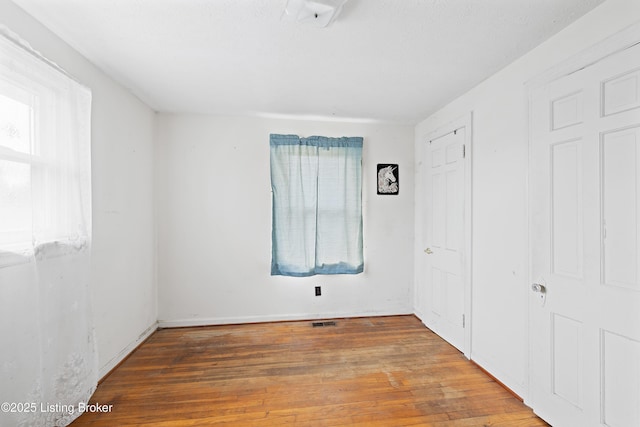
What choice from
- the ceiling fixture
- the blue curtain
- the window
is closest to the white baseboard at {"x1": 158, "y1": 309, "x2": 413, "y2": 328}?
the blue curtain

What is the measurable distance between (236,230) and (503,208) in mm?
2681

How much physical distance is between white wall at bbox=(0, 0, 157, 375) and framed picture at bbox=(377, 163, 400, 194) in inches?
105

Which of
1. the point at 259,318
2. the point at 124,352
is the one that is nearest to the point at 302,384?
the point at 259,318

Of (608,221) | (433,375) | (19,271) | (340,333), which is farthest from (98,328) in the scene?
(608,221)

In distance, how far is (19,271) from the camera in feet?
4.68

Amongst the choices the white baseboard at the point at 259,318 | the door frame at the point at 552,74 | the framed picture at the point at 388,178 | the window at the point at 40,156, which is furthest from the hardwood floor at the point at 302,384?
the framed picture at the point at 388,178

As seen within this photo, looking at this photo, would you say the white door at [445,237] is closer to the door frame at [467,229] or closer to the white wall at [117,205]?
the door frame at [467,229]

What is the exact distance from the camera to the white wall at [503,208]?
1945 millimetres

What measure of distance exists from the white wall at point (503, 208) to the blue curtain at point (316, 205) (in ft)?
4.42

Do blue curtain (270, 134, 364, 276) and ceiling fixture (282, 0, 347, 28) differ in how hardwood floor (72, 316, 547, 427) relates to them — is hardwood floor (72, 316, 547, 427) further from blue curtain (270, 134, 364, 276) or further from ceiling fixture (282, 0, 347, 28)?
ceiling fixture (282, 0, 347, 28)

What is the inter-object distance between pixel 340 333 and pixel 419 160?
2269mm

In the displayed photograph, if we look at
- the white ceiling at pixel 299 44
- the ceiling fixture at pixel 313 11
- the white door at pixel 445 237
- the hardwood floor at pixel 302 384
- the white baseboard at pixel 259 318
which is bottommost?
the hardwood floor at pixel 302 384

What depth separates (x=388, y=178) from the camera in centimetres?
356

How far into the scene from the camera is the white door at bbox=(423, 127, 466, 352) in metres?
2.68
